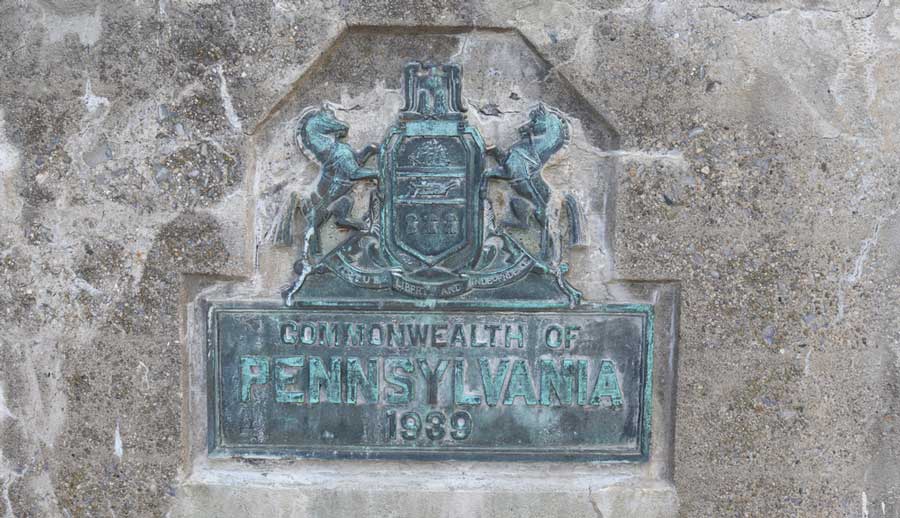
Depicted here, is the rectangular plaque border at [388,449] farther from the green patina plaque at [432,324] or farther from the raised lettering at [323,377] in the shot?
the raised lettering at [323,377]

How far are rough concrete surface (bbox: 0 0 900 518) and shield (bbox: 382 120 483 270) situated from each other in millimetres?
107

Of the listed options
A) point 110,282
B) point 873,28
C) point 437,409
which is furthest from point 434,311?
point 873,28

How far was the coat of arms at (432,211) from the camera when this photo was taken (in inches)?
74.3

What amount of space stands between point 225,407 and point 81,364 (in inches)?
16.8

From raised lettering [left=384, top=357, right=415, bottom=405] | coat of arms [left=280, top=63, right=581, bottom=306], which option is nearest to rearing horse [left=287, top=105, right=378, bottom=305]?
coat of arms [left=280, top=63, right=581, bottom=306]

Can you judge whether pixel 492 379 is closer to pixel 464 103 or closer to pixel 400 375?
pixel 400 375

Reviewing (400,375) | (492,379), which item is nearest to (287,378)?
(400,375)

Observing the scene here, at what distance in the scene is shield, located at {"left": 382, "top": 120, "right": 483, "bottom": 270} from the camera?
188cm

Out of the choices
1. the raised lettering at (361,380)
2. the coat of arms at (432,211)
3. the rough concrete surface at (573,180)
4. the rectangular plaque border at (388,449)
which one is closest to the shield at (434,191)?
the coat of arms at (432,211)

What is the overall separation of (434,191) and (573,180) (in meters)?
0.40

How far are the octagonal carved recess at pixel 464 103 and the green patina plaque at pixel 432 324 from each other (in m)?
0.04

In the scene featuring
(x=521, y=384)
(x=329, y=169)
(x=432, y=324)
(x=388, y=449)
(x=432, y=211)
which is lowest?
(x=388, y=449)

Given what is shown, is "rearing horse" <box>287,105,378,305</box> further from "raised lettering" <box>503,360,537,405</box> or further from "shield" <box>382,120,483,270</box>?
"raised lettering" <box>503,360,537,405</box>

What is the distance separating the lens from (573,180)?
194 cm
